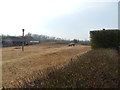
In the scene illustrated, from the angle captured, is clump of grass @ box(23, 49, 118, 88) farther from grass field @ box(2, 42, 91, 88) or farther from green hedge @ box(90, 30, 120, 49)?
green hedge @ box(90, 30, 120, 49)

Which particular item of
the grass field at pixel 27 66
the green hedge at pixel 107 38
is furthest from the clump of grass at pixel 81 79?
the green hedge at pixel 107 38

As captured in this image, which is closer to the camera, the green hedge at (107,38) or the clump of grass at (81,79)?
the clump of grass at (81,79)

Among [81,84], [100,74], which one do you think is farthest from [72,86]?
[100,74]

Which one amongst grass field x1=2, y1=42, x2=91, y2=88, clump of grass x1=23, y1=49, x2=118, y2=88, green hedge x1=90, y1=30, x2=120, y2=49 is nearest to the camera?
clump of grass x1=23, y1=49, x2=118, y2=88

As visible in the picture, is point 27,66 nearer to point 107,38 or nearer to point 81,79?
point 107,38

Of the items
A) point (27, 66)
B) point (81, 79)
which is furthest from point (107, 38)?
point (81, 79)

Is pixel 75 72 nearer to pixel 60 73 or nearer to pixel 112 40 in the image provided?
pixel 60 73

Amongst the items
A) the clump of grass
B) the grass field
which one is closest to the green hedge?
the grass field

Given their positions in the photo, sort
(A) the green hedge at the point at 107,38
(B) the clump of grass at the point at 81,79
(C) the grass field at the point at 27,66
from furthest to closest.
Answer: (A) the green hedge at the point at 107,38 → (C) the grass field at the point at 27,66 → (B) the clump of grass at the point at 81,79

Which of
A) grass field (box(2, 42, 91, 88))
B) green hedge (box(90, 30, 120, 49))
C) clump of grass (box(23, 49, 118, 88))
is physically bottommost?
grass field (box(2, 42, 91, 88))

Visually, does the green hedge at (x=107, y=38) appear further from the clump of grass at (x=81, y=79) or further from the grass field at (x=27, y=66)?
the clump of grass at (x=81, y=79)

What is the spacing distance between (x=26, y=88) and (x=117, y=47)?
15.0 metres

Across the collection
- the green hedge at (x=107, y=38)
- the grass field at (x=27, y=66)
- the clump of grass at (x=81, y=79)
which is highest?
the green hedge at (x=107, y=38)

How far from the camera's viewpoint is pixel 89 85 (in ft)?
14.7
